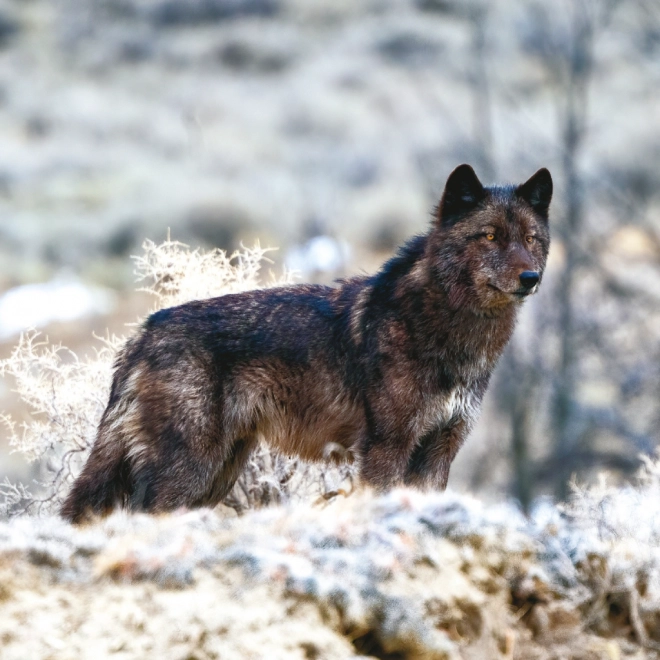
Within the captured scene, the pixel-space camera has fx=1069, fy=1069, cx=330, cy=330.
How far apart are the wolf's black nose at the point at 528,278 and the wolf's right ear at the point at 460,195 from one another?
59 centimetres

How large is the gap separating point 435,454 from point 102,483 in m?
1.89

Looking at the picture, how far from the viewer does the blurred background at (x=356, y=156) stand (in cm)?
2091

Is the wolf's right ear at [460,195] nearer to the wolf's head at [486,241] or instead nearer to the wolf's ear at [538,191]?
the wolf's head at [486,241]

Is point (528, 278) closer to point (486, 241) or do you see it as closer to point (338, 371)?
point (486, 241)

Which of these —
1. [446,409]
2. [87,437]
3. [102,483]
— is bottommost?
[102,483]

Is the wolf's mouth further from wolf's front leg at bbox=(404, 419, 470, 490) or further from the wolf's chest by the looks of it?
wolf's front leg at bbox=(404, 419, 470, 490)

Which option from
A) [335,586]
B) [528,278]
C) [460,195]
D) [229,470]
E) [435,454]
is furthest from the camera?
[229,470]

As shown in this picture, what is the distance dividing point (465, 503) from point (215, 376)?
1.81 meters

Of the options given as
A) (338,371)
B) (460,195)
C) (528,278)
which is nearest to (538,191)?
(460,195)

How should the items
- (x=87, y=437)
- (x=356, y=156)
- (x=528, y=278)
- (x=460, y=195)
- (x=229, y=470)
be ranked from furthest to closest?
(x=356, y=156) < (x=87, y=437) < (x=229, y=470) < (x=460, y=195) < (x=528, y=278)

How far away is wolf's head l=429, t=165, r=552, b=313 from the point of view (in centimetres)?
597

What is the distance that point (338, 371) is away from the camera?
Answer: 6160mm

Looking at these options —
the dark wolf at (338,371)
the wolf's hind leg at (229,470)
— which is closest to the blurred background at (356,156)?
the wolf's hind leg at (229,470)

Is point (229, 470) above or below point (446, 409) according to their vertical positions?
below
